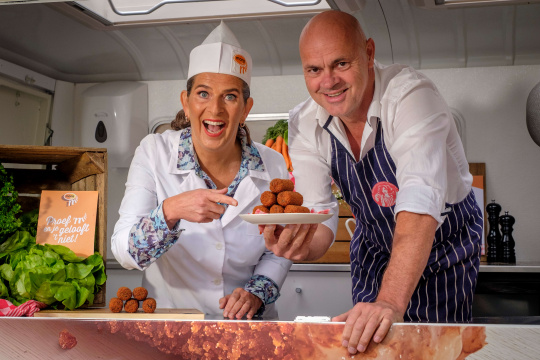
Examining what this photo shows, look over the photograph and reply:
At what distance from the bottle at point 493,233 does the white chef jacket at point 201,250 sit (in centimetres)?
188

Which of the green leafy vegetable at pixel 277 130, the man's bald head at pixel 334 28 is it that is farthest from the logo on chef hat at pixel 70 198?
the green leafy vegetable at pixel 277 130

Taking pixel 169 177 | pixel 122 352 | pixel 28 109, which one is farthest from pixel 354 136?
pixel 28 109

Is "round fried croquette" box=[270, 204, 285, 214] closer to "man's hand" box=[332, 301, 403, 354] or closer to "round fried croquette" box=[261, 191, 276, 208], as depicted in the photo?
"round fried croquette" box=[261, 191, 276, 208]

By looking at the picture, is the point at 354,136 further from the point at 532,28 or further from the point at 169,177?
the point at 532,28

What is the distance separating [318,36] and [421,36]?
69.1 inches

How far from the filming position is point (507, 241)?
3426mm

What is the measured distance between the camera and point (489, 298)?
3193mm

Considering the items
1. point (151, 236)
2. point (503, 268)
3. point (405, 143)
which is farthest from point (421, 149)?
point (503, 268)

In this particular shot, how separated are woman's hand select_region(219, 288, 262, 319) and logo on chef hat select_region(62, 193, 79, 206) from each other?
491mm

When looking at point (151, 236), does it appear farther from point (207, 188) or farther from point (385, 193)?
point (385, 193)

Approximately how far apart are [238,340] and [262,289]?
763 millimetres

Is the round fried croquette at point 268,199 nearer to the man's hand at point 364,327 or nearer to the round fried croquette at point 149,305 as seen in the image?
the round fried croquette at point 149,305

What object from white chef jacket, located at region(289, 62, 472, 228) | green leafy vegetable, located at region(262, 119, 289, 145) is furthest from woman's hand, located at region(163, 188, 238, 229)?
green leafy vegetable, located at region(262, 119, 289, 145)

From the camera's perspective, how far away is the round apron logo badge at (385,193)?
183cm
